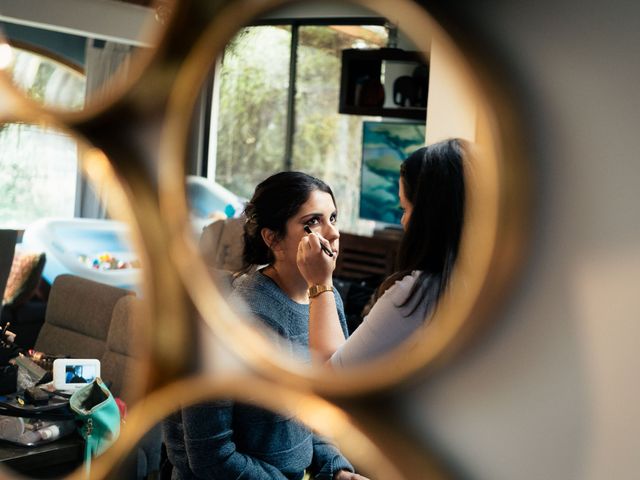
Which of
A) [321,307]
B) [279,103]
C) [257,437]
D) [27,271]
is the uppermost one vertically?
[279,103]

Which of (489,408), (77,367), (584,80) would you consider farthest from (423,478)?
(77,367)

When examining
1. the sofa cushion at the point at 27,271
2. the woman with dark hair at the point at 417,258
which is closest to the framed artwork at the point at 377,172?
the sofa cushion at the point at 27,271

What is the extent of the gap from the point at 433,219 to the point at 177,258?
0.40ft

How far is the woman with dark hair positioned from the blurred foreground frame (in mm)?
20

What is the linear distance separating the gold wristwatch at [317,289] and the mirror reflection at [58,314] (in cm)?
8

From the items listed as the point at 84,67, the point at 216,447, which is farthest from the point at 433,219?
the point at 84,67

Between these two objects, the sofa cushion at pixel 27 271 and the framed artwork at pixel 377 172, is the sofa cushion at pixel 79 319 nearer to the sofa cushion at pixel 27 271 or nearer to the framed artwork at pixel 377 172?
the framed artwork at pixel 377 172

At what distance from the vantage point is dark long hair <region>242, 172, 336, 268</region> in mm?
434

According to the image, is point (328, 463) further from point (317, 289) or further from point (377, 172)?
point (377, 172)

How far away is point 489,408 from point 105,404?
564 mm

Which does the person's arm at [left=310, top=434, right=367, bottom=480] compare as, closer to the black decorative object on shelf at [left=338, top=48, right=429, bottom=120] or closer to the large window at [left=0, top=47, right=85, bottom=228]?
the black decorative object on shelf at [left=338, top=48, right=429, bottom=120]

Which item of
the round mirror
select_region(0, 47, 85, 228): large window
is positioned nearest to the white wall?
Result: the round mirror

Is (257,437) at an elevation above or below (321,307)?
below

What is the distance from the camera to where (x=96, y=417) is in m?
0.75
